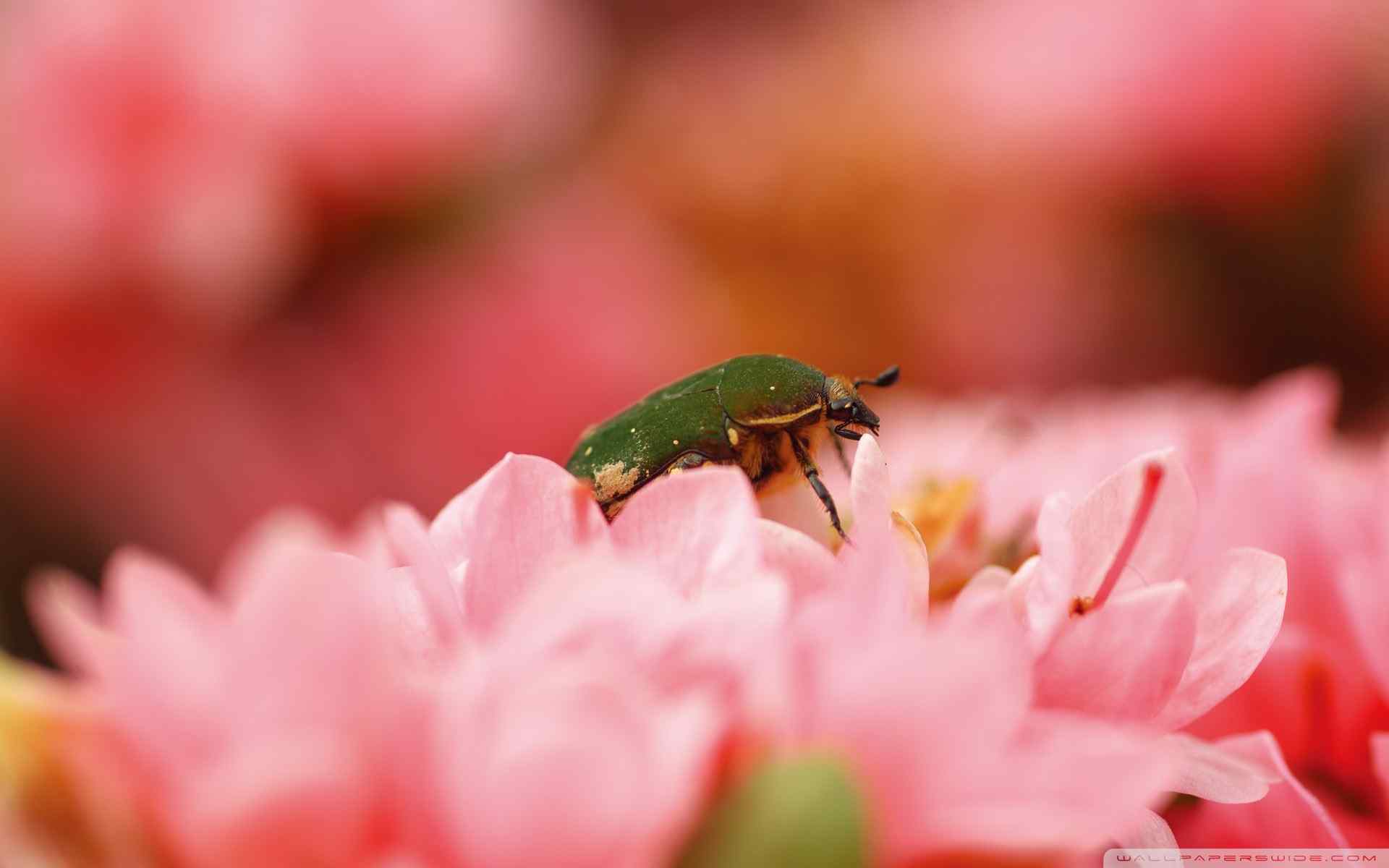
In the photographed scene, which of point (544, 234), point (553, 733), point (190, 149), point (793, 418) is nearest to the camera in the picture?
point (553, 733)

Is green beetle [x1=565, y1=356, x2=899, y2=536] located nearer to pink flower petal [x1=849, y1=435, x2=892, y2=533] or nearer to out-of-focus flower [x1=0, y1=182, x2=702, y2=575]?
pink flower petal [x1=849, y1=435, x2=892, y2=533]

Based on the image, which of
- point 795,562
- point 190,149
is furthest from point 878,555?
point 190,149

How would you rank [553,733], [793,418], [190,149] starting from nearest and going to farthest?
[553,733]
[793,418]
[190,149]

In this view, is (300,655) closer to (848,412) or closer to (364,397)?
(848,412)

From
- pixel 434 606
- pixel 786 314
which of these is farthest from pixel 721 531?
pixel 786 314

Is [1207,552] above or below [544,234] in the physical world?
below

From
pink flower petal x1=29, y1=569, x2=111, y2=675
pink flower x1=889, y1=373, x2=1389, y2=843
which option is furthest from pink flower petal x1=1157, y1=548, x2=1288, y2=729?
pink flower petal x1=29, y1=569, x2=111, y2=675

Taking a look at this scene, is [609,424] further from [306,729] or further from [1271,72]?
[1271,72]
